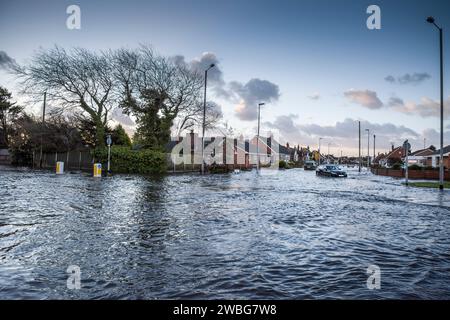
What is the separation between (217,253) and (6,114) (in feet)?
228

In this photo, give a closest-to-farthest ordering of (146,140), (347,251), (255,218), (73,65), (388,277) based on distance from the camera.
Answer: (388,277), (347,251), (255,218), (73,65), (146,140)

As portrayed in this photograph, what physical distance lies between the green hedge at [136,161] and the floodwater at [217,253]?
896 inches

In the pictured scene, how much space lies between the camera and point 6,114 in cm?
5953

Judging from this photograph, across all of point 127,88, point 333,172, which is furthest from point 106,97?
point 333,172

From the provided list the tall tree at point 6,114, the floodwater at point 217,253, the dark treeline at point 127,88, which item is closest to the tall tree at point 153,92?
the dark treeline at point 127,88

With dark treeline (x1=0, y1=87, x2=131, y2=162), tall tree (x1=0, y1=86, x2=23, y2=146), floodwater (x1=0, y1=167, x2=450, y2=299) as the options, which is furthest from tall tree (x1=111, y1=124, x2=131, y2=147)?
floodwater (x1=0, y1=167, x2=450, y2=299)

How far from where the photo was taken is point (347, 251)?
219 inches

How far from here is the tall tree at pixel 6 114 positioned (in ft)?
192

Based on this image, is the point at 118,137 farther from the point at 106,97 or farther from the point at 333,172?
the point at 333,172
